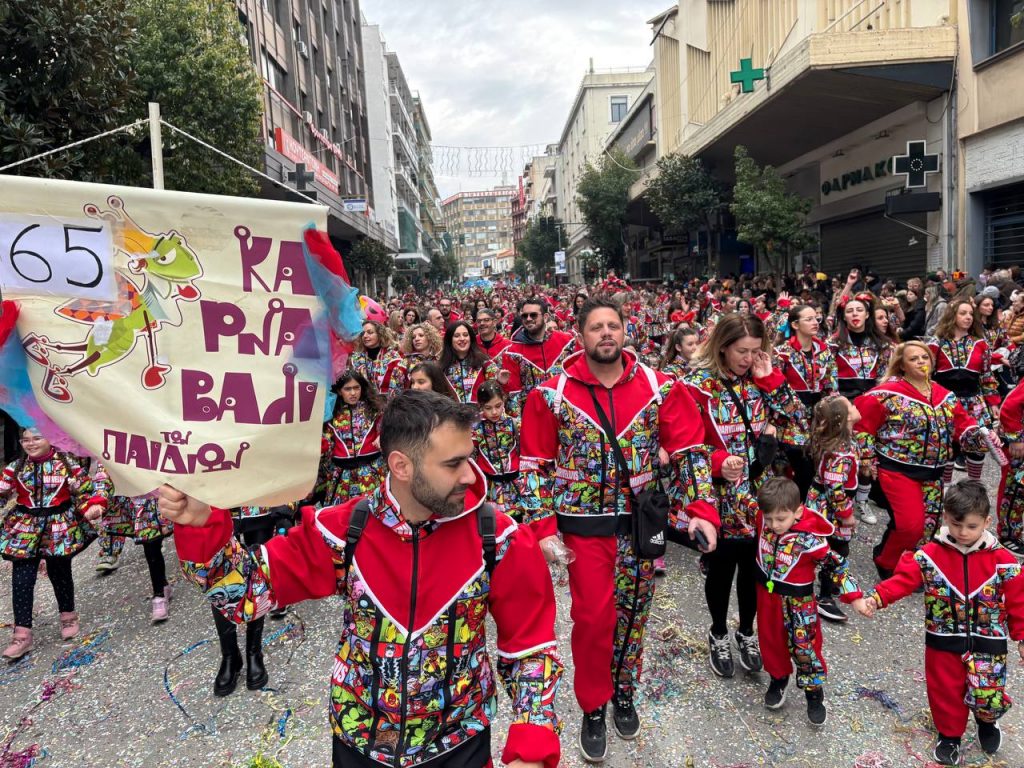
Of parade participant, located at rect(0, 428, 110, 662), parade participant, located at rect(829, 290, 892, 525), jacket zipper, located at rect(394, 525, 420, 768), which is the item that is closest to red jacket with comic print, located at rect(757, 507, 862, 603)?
jacket zipper, located at rect(394, 525, 420, 768)

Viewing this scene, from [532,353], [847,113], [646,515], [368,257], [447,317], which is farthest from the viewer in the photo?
[368,257]

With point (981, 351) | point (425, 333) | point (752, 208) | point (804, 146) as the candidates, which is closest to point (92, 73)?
point (425, 333)

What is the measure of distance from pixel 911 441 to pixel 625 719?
105 inches

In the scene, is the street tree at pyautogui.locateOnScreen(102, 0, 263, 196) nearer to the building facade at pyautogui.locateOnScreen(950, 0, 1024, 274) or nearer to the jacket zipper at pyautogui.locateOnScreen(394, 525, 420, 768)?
the jacket zipper at pyautogui.locateOnScreen(394, 525, 420, 768)

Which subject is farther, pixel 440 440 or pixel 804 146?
pixel 804 146

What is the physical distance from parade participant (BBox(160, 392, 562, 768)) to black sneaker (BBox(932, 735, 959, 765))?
2358mm

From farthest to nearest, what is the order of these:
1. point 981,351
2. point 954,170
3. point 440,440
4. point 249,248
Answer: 1. point 954,170
2. point 981,351
3. point 249,248
4. point 440,440

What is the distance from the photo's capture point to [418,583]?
2014 millimetres

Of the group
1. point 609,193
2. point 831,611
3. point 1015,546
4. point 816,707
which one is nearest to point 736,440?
point 816,707

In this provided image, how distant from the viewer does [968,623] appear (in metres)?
3.26

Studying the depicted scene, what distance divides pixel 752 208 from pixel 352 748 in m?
19.2

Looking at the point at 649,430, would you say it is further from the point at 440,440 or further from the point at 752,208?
the point at 752,208

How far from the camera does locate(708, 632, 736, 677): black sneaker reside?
13.4ft

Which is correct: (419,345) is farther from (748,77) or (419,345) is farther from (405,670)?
(748,77)
